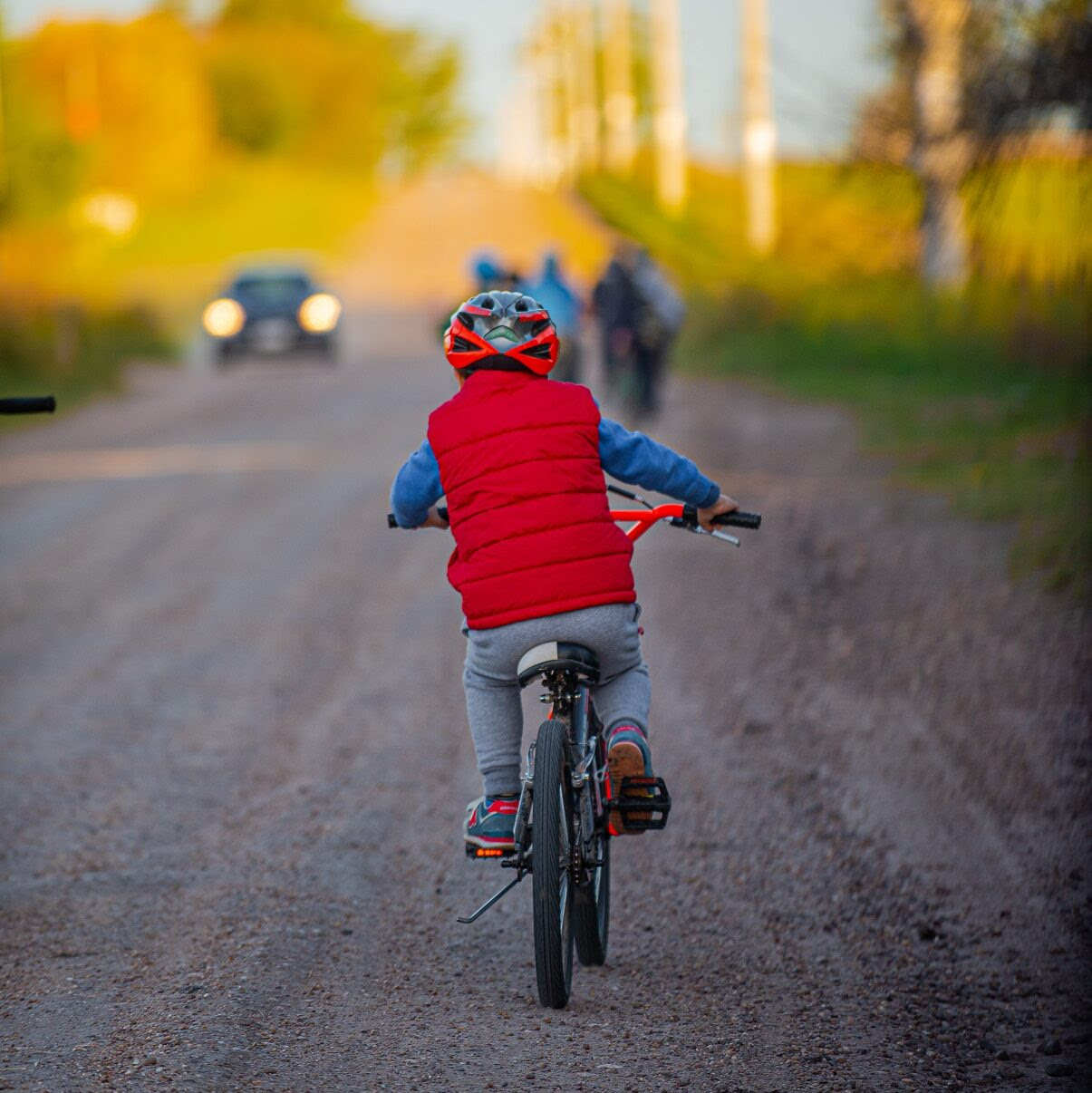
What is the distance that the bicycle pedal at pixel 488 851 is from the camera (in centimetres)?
520

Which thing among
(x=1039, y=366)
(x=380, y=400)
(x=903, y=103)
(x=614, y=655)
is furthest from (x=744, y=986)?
(x=380, y=400)

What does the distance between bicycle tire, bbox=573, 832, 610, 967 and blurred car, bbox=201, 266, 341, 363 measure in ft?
84.2

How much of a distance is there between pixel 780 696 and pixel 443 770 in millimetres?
1861

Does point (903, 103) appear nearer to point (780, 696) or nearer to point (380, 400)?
point (780, 696)

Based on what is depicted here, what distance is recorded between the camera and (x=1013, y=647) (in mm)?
9352

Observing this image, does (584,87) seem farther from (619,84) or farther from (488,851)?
(488,851)

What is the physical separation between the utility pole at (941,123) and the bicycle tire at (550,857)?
244 inches

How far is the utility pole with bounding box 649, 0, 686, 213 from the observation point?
52.3 metres

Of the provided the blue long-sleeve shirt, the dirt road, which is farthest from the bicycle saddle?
the dirt road

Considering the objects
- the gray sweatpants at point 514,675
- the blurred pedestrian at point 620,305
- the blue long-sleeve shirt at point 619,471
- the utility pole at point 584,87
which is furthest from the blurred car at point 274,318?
the utility pole at point 584,87

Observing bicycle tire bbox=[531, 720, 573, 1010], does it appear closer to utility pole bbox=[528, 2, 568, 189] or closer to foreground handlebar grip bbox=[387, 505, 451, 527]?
foreground handlebar grip bbox=[387, 505, 451, 527]

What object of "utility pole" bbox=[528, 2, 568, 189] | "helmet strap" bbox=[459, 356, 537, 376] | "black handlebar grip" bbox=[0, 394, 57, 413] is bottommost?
"utility pole" bbox=[528, 2, 568, 189]

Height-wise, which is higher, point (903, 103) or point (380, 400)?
point (903, 103)

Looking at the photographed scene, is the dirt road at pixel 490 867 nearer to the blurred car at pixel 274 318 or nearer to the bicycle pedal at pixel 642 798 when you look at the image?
the bicycle pedal at pixel 642 798
